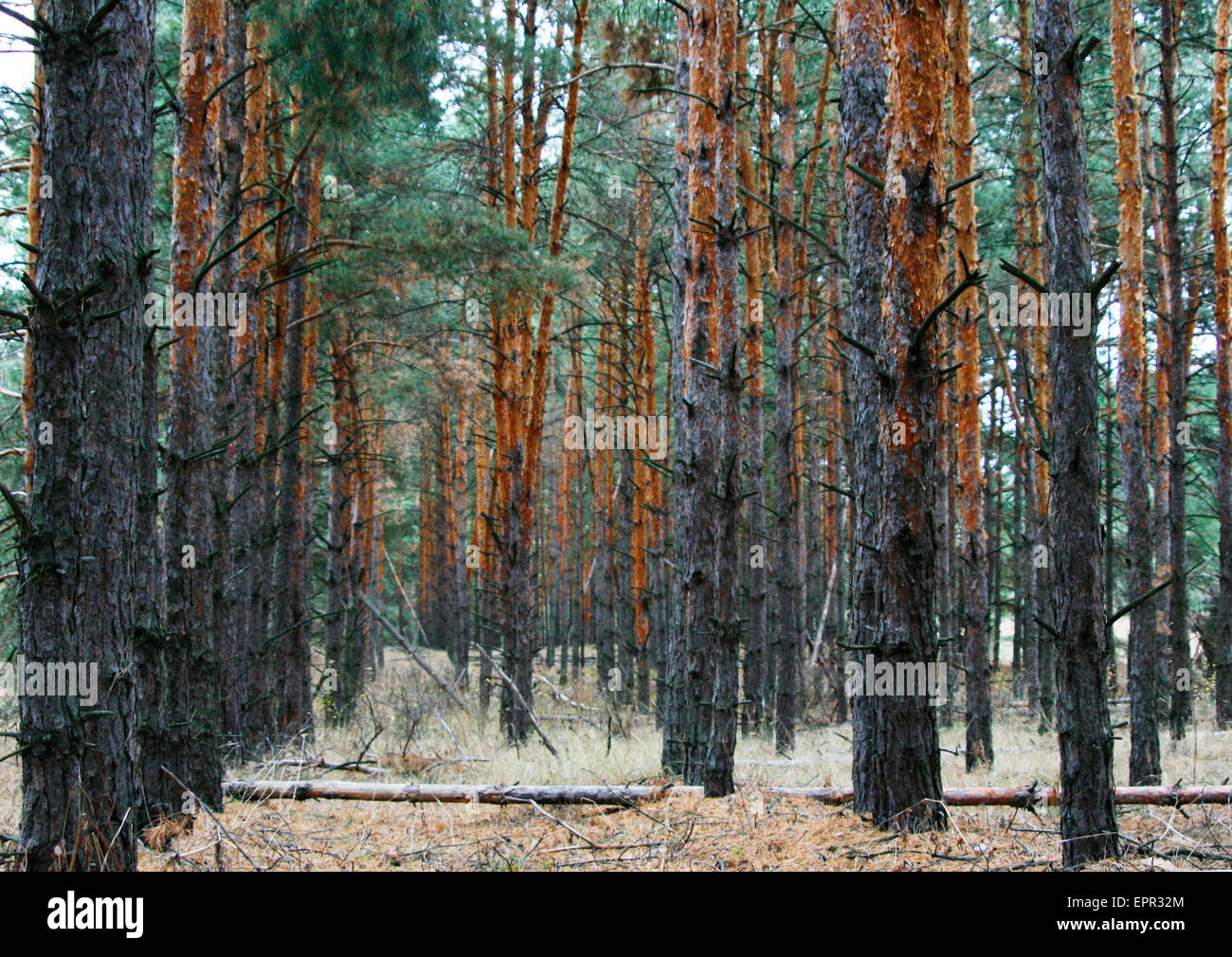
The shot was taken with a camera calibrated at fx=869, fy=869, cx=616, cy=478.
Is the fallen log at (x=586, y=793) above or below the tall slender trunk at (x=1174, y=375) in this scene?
below

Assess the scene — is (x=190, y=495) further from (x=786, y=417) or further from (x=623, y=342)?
(x=623, y=342)

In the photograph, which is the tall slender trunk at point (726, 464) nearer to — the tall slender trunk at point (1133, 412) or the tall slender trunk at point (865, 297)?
the tall slender trunk at point (865, 297)

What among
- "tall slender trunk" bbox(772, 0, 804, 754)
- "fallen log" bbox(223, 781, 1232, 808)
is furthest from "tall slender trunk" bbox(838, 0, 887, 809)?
"tall slender trunk" bbox(772, 0, 804, 754)

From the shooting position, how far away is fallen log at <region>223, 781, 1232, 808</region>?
592 cm

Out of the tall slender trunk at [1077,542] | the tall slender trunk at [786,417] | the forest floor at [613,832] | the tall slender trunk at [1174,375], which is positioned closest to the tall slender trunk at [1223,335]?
the tall slender trunk at [1174,375]

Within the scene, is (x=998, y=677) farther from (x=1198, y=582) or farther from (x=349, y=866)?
(x=349, y=866)

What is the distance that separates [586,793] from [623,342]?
46.5 ft

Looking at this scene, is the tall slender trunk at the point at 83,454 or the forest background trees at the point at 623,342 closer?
the tall slender trunk at the point at 83,454

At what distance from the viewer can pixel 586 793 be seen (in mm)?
6133

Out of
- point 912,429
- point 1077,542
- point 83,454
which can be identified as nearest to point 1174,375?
point 912,429

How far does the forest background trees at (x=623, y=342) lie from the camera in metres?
3.82

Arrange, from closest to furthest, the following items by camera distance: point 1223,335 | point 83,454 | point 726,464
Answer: point 83,454 < point 726,464 < point 1223,335

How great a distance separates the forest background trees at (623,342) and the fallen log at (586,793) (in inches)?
24.2

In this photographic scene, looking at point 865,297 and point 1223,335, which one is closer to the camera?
point 865,297
